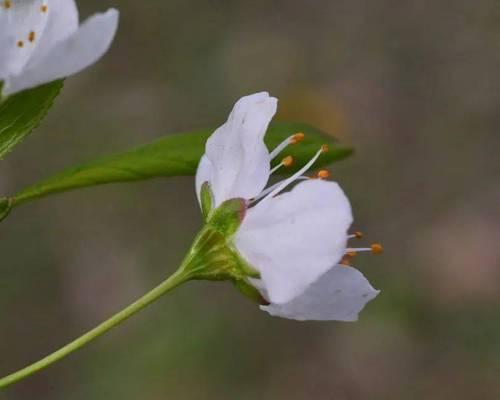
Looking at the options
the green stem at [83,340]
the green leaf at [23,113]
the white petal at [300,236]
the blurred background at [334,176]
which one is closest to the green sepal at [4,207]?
the green leaf at [23,113]

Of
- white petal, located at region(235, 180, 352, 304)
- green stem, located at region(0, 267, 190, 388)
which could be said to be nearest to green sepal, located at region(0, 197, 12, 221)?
green stem, located at region(0, 267, 190, 388)

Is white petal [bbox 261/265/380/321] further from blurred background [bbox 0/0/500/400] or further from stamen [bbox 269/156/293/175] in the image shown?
blurred background [bbox 0/0/500/400]

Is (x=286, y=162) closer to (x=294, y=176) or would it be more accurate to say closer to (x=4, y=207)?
(x=294, y=176)

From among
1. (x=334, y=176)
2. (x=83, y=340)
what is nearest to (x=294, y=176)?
(x=83, y=340)

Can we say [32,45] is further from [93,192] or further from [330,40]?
[330,40]

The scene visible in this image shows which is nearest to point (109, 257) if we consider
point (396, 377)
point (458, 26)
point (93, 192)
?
point (93, 192)
